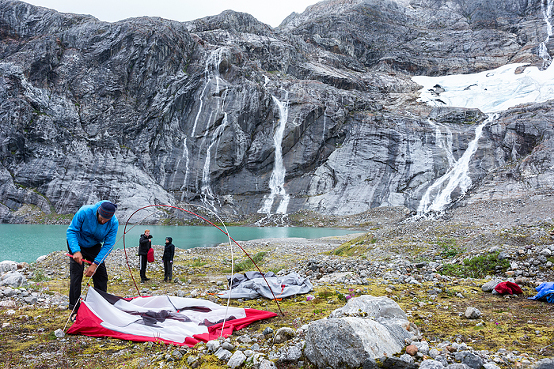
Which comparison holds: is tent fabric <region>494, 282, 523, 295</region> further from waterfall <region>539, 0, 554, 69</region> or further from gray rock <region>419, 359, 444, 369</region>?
waterfall <region>539, 0, 554, 69</region>

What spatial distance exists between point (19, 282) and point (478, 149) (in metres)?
67.1

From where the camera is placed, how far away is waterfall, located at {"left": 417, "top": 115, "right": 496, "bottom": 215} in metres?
50.9

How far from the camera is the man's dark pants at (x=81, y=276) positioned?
227 inches

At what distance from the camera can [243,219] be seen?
195 feet

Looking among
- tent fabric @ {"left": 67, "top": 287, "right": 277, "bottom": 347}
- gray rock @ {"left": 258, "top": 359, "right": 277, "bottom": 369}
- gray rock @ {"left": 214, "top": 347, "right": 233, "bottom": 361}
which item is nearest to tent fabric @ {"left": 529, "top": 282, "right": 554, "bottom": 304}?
tent fabric @ {"left": 67, "top": 287, "right": 277, "bottom": 347}

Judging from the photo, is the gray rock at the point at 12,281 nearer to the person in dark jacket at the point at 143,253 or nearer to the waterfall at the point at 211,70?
the person in dark jacket at the point at 143,253

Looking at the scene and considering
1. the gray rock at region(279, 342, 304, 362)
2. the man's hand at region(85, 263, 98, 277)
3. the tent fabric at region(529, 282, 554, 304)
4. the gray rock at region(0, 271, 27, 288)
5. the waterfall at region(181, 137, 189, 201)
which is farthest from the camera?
the waterfall at region(181, 137, 189, 201)

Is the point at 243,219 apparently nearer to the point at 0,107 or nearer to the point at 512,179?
the point at 512,179

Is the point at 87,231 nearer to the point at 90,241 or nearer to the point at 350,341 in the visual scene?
the point at 90,241

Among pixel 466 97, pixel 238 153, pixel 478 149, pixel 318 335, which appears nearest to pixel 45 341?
pixel 318 335

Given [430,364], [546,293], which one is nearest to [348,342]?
[430,364]

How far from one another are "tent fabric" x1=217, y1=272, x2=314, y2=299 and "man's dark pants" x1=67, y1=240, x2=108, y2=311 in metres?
2.79

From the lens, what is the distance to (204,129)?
65.2 metres

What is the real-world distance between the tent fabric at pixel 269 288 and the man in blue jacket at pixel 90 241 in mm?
2937
